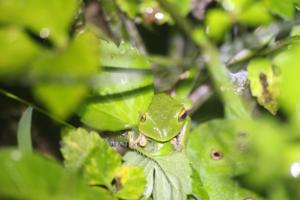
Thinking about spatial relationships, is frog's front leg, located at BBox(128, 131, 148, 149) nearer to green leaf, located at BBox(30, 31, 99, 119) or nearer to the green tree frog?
the green tree frog

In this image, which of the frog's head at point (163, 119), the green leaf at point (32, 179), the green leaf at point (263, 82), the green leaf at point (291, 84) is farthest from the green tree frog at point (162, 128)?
the green leaf at point (291, 84)

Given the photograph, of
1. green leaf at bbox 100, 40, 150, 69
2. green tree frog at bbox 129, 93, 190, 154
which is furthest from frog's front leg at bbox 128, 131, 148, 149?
green leaf at bbox 100, 40, 150, 69

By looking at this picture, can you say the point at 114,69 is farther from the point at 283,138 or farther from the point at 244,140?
the point at 283,138

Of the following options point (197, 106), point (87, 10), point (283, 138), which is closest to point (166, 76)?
point (197, 106)

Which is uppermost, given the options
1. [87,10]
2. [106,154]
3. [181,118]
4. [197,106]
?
[87,10]

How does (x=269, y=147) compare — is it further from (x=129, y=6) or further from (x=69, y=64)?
(x=129, y=6)

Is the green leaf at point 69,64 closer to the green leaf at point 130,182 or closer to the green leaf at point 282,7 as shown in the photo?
the green leaf at point 130,182
